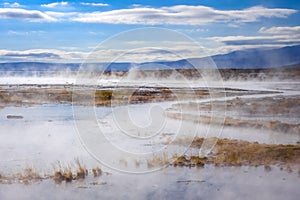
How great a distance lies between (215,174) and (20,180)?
4.69 m

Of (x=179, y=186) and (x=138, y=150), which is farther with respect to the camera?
(x=138, y=150)

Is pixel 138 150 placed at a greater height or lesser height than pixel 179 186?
greater

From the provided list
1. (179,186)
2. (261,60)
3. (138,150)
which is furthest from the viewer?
(261,60)

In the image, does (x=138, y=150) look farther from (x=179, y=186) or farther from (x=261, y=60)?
(x=261, y=60)

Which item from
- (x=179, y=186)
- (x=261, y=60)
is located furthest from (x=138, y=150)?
(x=261, y=60)

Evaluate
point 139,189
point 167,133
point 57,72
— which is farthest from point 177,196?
point 57,72

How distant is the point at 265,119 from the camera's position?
61.1ft

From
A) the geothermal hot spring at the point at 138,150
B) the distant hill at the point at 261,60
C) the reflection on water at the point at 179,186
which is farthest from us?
the distant hill at the point at 261,60

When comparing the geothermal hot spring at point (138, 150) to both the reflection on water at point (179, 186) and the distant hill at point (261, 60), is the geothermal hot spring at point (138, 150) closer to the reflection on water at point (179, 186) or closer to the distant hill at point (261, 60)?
the reflection on water at point (179, 186)

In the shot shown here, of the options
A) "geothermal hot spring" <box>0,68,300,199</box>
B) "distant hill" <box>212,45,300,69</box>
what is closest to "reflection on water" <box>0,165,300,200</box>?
"geothermal hot spring" <box>0,68,300,199</box>

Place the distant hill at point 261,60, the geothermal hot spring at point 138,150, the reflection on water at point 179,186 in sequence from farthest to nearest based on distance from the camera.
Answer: the distant hill at point 261,60, the geothermal hot spring at point 138,150, the reflection on water at point 179,186

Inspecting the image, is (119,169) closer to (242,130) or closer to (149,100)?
(242,130)

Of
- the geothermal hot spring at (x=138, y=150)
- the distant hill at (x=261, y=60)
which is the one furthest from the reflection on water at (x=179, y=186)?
the distant hill at (x=261, y=60)

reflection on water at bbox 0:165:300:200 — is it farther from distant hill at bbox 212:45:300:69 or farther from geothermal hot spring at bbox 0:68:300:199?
distant hill at bbox 212:45:300:69
